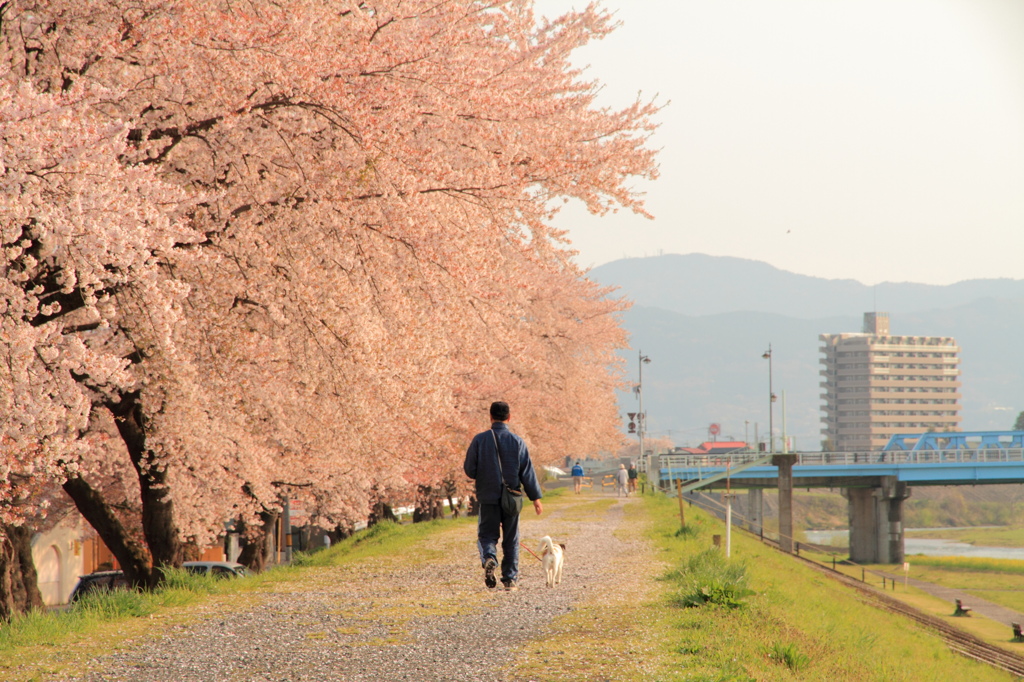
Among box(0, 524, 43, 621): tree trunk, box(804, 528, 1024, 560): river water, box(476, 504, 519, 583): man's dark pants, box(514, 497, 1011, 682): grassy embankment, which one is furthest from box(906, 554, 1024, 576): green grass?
box(476, 504, 519, 583): man's dark pants

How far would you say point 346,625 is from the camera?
372 inches

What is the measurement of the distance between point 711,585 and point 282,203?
23.2ft

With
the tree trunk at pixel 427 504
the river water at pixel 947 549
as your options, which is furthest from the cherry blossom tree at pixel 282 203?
the river water at pixel 947 549

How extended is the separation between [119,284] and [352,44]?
3751 millimetres

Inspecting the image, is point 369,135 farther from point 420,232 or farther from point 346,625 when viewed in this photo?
point 346,625

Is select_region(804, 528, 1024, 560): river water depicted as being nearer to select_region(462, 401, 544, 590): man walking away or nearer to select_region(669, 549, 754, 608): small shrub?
select_region(669, 549, 754, 608): small shrub

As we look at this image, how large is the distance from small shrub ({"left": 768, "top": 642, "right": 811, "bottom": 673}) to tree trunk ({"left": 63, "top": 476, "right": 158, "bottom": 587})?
9.76 metres

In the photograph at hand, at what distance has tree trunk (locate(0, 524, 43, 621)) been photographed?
13758 millimetres

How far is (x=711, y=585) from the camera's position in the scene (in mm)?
11102

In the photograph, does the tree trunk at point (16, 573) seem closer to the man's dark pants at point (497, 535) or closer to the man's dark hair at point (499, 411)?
the man's dark pants at point (497, 535)

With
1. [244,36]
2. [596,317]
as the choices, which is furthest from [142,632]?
[596,317]

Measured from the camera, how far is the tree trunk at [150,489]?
43.1 feet

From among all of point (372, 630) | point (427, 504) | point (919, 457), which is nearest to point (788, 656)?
point (372, 630)

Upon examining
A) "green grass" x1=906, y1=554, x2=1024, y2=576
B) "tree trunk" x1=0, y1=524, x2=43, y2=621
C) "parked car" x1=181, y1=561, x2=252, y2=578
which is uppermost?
"tree trunk" x1=0, y1=524, x2=43, y2=621
